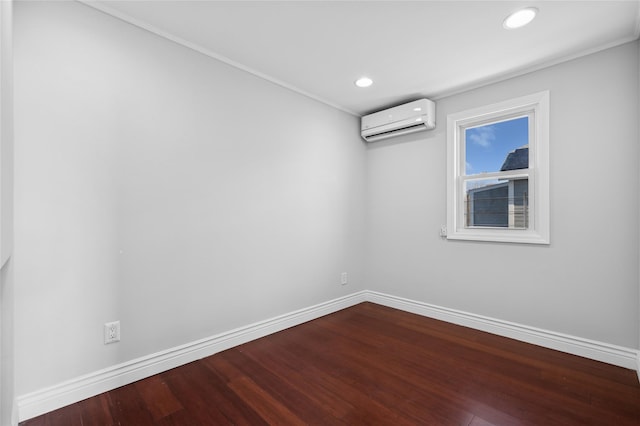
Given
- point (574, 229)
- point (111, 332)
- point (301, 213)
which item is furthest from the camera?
point (301, 213)

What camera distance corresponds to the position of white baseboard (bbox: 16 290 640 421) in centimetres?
170

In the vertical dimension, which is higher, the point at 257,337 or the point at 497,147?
the point at 497,147

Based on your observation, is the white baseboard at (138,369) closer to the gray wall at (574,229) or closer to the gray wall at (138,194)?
the gray wall at (138,194)

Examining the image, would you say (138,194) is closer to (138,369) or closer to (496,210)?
(138,369)

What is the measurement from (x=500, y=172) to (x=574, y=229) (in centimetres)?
78

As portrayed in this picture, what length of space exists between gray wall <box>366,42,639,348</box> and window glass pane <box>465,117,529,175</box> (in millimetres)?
245

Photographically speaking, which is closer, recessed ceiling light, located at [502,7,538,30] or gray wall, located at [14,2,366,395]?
gray wall, located at [14,2,366,395]

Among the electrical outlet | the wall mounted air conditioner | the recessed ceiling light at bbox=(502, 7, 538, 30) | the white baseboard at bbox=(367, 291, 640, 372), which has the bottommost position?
the white baseboard at bbox=(367, 291, 640, 372)

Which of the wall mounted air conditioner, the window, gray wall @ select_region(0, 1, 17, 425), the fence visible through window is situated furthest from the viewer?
the wall mounted air conditioner

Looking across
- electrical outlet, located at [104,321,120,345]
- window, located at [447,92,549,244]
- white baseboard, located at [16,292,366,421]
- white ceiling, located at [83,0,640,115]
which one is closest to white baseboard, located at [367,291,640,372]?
window, located at [447,92,549,244]

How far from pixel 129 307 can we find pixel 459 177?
3123 millimetres

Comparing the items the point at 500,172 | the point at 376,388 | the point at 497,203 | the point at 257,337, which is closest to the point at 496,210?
the point at 497,203

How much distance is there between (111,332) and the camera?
1885mm

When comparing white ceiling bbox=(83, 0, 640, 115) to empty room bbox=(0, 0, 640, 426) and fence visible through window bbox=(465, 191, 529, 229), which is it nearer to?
empty room bbox=(0, 0, 640, 426)
